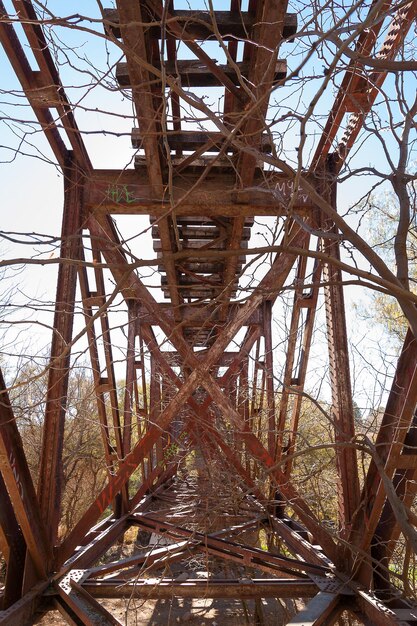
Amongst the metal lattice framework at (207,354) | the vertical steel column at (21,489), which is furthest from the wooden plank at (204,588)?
the vertical steel column at (21,489)

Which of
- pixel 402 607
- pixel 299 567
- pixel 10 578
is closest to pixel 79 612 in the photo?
pixel 10 578

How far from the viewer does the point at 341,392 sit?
4699 mm

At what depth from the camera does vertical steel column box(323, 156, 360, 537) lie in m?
4.50

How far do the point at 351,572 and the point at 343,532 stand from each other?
1.15 ft

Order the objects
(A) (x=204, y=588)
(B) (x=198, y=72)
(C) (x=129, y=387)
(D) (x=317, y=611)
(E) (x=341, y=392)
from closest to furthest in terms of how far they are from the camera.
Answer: (D) (x=317, y=611) < (B) (x=198, y=72) < (A) (x=204, y=588) < (E) (x=341, y=392) < (C) (x=129, y=387)

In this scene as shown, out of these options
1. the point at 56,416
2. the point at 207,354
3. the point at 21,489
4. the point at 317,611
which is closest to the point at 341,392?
the point at 207,354

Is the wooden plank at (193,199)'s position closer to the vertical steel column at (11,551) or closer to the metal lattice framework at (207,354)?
the metal lattice framework at (207,354)

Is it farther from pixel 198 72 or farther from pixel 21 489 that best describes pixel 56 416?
pixel 198 72

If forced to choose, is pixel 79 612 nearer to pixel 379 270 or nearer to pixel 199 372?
pixel 199 372

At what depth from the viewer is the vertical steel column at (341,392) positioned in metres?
4.50

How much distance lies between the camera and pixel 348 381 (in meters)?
4.77

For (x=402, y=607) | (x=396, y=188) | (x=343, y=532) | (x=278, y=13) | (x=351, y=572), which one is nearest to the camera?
(x=396, y=188)

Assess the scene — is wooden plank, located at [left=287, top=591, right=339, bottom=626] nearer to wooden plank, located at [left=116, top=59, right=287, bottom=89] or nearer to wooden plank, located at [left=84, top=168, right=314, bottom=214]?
wooden plank, located at [left=84, top=168, right=314, bottom=214]

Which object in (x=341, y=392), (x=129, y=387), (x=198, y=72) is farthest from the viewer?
(x=129, y=387)
